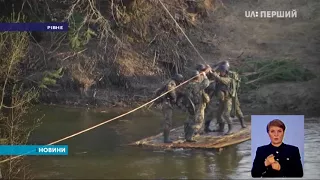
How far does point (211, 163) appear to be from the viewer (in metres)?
5.34

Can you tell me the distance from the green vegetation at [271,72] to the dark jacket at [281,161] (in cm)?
59

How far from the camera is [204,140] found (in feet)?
17.9

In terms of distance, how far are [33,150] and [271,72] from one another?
216cm

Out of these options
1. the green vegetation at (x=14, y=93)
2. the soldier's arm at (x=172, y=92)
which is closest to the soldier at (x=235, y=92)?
the soldier's arm at (x=172, y=92)

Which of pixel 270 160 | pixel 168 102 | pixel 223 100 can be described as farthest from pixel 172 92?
pixel 270 160

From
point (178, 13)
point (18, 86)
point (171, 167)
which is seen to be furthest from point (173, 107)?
point (18, 86)

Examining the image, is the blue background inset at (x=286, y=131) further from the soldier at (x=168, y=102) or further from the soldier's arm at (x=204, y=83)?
the soldier at (x=168, y=102)

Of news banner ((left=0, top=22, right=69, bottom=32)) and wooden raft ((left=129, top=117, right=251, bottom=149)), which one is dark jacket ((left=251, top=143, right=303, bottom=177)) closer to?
wooden raft ((left=129, top=117, right=251, bottom=149))

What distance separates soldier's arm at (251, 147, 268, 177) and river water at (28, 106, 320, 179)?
0.05 meters

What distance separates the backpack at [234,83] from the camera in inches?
217

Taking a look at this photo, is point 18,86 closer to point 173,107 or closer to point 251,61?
point 173,107

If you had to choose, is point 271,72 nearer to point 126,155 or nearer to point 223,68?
point 223,68

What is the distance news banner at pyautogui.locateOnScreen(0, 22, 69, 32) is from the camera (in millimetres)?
5508

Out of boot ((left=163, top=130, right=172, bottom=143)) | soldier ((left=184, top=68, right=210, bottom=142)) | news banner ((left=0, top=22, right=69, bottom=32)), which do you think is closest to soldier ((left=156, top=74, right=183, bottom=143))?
boot ((left=163, top=130, right=172, bottom=143))
